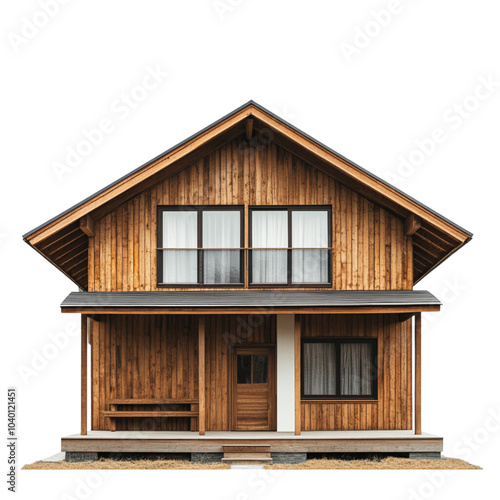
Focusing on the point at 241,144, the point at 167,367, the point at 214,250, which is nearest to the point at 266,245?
the point at 214,250

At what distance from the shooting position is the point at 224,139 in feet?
61.8

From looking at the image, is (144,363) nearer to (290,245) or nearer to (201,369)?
(201,369)

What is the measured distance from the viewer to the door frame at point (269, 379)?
19.0 metres

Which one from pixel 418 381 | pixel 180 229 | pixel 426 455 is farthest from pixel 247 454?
pixel 180 229

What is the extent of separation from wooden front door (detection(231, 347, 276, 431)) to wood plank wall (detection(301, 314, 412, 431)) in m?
0.76

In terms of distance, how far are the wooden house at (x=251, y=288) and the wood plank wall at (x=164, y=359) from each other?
3 centimetres

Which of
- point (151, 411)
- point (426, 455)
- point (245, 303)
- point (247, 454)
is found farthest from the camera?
point (151, 411)

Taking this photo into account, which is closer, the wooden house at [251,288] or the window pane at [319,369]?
the wooden house at [251,288]

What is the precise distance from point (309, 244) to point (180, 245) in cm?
275

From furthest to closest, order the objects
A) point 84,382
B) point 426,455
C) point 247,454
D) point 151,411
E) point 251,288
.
→ point 151,411 < point 251,288 < point 84,382 < point 426,455 < point 247,454

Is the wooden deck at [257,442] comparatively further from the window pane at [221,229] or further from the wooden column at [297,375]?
the window pane at [221,229]

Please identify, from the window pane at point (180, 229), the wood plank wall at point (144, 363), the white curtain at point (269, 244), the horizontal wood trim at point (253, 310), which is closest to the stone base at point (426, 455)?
the horizontal wood trim at point (253, 310)

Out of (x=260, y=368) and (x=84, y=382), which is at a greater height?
(x=260, y=368)

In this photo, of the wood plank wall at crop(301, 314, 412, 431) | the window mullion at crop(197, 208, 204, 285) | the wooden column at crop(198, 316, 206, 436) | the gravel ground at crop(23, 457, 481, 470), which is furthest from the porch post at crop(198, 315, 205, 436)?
the wood plank wall at crop(301, 314, 412, 431)
